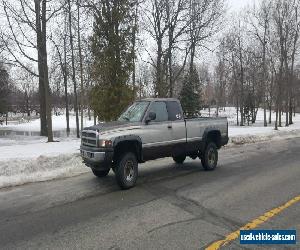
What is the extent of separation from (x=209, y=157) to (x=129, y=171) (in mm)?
3467

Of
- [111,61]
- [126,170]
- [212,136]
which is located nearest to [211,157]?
[212,136]

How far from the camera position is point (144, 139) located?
9414 millimetres

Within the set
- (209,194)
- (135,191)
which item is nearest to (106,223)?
(135,191)

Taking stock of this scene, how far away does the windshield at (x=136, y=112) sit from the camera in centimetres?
978

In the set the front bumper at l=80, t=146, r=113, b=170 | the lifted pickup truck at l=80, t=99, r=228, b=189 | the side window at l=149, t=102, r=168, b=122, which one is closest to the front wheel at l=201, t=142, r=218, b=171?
the lifted pickup truck at l=80, t=99, r=228, b=189

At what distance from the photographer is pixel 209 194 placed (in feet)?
27.8

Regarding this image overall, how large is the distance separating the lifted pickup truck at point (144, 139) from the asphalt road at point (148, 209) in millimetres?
571

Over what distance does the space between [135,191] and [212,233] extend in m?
3.23

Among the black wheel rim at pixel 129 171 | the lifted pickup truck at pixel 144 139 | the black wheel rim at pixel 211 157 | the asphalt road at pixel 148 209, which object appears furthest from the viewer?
the black wheel rim at pixel 211 157

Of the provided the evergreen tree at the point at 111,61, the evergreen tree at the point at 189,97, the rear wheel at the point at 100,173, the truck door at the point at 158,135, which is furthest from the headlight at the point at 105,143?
the evergreen tree at the point at 189,97

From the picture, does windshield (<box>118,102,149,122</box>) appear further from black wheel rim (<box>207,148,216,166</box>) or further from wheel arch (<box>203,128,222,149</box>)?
black wheel rim (<box>207,148,216,166</box>)

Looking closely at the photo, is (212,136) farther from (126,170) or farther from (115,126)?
(115,126)

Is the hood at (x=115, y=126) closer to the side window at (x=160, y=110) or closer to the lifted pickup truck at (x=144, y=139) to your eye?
the lifted pickup truck at (x=144, y=139)

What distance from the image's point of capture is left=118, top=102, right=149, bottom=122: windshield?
9778mm
